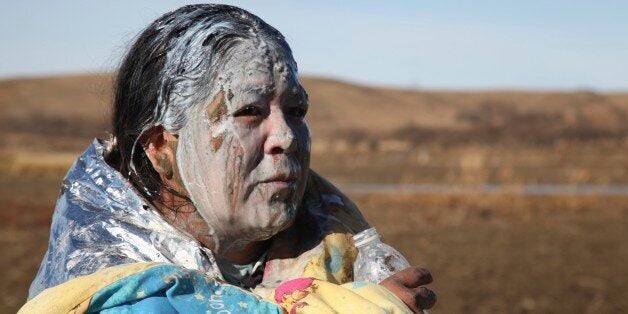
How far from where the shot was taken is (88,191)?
2.93m

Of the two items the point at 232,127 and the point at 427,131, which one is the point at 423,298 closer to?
the point at 232,127

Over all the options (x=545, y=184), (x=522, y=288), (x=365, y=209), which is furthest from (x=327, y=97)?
(x=522, y=288)

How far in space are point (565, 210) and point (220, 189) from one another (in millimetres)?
17167

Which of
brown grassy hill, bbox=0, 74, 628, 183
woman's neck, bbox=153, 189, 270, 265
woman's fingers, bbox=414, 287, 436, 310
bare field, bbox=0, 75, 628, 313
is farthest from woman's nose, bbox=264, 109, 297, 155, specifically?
brown grassy hill, bbox=0, 74, 628, 183

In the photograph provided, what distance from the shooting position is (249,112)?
2.81 metres

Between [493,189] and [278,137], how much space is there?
21.5 m

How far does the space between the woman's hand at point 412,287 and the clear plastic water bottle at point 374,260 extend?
0.13m

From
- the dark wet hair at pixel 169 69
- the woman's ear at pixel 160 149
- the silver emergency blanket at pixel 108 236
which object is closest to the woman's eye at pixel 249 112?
the dark wet hair at pixel 169 69

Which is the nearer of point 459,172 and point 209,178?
point 209,178

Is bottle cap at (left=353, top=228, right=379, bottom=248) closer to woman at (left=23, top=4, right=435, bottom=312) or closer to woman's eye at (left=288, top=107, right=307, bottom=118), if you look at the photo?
woman at (left=23, top=4, right=435, bottom=312)

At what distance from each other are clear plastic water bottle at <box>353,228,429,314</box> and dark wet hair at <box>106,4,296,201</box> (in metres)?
0.56

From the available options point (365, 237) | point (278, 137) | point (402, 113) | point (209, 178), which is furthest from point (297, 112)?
point (402, 113)

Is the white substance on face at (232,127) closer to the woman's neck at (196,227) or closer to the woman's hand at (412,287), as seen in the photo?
the woman's neck at (196,227)

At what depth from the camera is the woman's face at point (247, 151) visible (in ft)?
9.16
